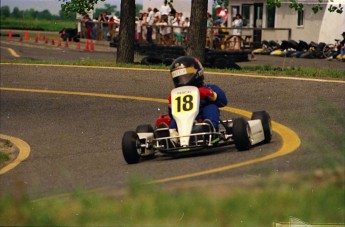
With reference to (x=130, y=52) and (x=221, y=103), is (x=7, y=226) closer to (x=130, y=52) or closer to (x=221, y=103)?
(x=221, y=103)

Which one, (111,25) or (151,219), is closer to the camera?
(151,219)

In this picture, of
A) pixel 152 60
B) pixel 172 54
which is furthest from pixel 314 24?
pixel 152 60

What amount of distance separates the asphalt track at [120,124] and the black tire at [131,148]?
5.8 inches

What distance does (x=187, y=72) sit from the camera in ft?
40.1

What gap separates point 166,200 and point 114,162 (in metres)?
4.98

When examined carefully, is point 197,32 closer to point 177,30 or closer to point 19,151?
point 19,151

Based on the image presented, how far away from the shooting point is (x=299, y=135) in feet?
42.2

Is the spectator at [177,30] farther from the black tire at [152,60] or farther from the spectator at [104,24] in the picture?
the black tire at [152,60]

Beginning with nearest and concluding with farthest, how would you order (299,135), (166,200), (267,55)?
(166,200) < (299,135) < (267,55)

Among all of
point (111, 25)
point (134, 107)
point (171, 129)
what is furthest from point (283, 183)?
point (111, 25)

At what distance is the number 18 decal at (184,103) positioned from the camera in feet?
39.4

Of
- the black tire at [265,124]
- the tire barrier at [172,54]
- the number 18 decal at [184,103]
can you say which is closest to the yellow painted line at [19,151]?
the number 18 decal at [184,103]

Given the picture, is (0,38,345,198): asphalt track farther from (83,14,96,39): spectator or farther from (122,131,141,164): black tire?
(83,14,96,39): spectator

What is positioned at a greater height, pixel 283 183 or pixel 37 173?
pixel 283 183
